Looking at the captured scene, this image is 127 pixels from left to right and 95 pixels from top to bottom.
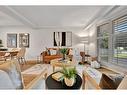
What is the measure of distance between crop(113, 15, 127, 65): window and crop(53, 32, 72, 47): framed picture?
4521 millimetres

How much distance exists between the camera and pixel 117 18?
18.8ft

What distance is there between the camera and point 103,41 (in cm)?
722

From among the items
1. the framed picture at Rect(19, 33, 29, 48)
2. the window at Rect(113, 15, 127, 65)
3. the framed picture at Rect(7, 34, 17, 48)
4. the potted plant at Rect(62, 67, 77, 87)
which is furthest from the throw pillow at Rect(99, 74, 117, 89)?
the framed picture at Rect(7, 34, 17, 48)

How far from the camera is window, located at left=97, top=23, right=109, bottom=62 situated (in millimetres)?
6875

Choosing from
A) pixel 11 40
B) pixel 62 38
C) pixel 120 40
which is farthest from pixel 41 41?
pixel 120 40

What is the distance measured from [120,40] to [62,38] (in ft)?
16.6

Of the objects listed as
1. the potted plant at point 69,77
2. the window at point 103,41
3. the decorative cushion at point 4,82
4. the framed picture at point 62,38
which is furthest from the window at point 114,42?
the decorative cushion at point 4,82

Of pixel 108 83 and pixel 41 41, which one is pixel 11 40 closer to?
pixel 41 41

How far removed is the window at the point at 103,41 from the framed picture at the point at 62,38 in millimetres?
2787

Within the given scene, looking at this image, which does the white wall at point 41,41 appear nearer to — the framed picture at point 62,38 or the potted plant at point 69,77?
the framed picture at point 62,38

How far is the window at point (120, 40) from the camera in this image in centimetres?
539
